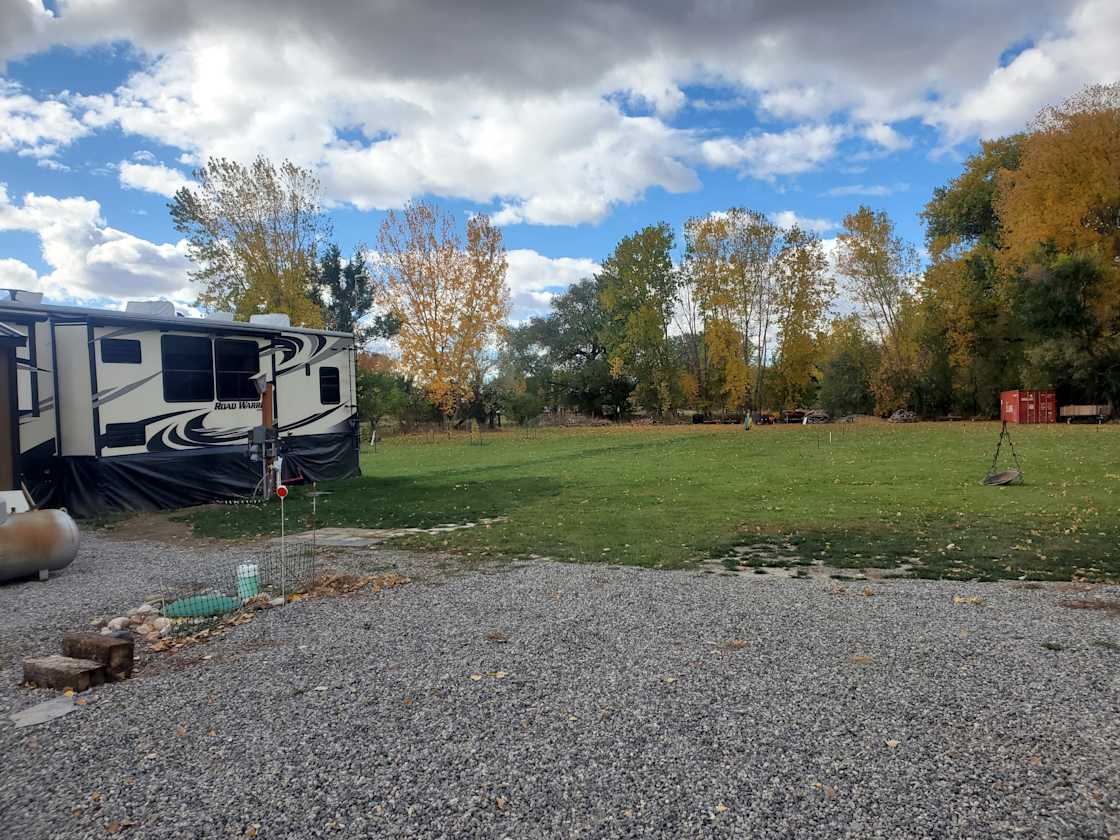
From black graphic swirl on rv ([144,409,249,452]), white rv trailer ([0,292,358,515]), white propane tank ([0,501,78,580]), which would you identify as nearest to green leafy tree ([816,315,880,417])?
white rv trailer ([0,292,358,515])

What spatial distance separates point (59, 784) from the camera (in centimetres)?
302

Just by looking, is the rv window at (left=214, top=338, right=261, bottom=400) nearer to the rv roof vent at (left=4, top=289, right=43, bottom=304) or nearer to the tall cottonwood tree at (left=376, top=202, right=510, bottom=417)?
the rv roof vent at (left=4, top=289, right=43, bottom=304)

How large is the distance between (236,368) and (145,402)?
1.87 m

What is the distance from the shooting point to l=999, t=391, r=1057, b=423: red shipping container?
28938 millimetres

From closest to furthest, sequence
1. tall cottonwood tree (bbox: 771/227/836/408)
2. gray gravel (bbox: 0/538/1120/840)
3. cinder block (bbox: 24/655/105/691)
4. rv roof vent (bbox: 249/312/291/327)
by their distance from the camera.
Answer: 1. gray gravel (bbox: 0/538/1120/840)
2. cinder block (bbox: 24/655/105/691)
3. rv roof vent (bbox: 249/312/291/327)
4. tall cottonwood tree (bbox: 771/227/836/408)

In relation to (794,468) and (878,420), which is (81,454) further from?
(878,420)

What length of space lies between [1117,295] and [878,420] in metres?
11.5

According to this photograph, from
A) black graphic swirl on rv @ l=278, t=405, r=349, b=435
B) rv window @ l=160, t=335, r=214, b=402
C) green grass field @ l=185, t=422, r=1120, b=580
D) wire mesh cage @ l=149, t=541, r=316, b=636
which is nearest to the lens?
wire mesh cage @ l=149, t=541, r=316, b=636

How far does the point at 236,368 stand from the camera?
14094mm

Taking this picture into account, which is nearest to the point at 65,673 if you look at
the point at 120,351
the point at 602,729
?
the point at 602,729

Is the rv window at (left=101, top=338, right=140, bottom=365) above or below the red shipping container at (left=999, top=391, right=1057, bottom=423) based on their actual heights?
above

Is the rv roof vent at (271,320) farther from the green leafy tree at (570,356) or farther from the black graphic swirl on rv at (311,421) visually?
the green leafy tree at (570,356)

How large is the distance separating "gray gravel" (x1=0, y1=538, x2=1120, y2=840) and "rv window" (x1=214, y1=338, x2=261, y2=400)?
29.5 ft

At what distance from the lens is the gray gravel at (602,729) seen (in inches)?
106
